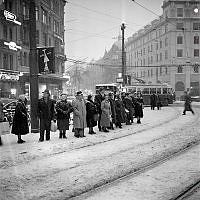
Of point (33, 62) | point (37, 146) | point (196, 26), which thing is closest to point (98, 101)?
point (33, 62)

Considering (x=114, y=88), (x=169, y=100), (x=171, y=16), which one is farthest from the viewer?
(x=171, y=16)

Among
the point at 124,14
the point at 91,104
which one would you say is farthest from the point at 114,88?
the point at 91,104

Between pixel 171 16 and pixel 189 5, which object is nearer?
pixel 189 5

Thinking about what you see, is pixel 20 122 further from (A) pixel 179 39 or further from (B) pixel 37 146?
(A) pixel 179 39

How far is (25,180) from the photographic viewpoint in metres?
6.26

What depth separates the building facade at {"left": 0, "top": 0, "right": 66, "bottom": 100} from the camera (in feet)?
98.5

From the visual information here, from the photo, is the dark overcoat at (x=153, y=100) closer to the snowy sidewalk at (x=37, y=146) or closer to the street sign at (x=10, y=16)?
the street sign at (x=10, y=16)

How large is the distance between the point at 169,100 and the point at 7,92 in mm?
17761

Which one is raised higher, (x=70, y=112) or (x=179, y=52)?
(x=179, y=52)

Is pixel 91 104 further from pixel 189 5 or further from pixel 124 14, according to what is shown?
pixel 189 5

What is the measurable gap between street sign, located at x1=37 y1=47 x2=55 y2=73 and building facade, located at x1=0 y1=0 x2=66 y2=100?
525 inches

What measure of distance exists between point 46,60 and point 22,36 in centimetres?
2268

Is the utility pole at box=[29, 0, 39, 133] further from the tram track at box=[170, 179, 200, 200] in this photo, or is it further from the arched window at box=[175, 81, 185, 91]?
the arched window at box=[175, 81, 185, 91]

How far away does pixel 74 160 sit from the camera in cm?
800
